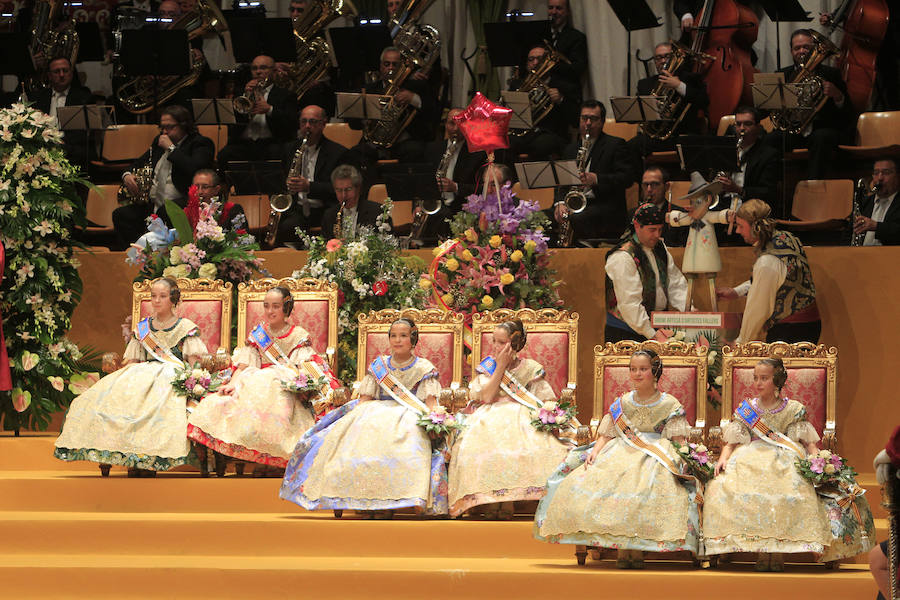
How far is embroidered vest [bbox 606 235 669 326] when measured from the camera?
7.72m

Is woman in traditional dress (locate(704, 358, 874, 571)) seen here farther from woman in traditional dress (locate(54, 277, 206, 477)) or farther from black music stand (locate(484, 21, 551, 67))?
black music stand (locate(484, 21, 551, 67))

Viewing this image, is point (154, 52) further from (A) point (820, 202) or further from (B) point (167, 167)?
(A) point (820, 202)

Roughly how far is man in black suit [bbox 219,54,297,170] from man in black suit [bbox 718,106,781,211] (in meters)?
3.29

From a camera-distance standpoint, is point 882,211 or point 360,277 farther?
point 882,211

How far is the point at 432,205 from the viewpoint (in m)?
8.88

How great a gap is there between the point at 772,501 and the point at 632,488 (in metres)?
0.57

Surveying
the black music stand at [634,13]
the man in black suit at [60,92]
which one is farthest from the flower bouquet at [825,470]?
the man in black suit at [60,92]

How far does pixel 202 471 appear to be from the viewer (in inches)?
293

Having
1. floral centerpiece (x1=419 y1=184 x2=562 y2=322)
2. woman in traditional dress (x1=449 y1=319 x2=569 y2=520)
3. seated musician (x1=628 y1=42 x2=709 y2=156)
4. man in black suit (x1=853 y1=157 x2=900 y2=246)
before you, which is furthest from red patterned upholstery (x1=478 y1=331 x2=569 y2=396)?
seated musician (x1=628 y1=42 x2=709 y2=156)

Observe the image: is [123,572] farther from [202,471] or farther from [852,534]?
[852,534]

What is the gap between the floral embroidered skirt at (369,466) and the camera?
6551 millimetres

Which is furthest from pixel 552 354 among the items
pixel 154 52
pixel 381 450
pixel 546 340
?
pixel 154 52

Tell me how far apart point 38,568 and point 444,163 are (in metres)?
4.22

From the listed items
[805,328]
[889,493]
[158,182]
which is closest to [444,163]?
[158,182]
